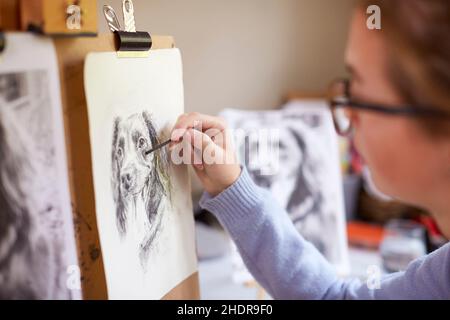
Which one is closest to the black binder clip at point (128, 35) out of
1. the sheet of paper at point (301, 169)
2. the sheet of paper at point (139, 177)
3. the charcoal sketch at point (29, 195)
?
the sheet of paper at point (139, 177)

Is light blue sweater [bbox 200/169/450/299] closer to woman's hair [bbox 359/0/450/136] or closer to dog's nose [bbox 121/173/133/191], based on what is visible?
dog's nose [bbox 121/173/133/191]

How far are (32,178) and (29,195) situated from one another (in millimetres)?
15

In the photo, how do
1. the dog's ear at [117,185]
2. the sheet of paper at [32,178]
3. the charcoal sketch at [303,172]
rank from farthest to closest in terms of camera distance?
the charcoal sketch at [303,172]
the dog's ear at [117,185]
the sheet of paper at [32,178]

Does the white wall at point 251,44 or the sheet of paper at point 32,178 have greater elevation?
the white wall at point 251,44

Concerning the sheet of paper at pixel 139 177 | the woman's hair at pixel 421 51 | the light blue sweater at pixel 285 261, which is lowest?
the light blue sweater at pixel 285 261

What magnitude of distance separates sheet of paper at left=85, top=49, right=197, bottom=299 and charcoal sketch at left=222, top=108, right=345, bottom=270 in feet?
1.68

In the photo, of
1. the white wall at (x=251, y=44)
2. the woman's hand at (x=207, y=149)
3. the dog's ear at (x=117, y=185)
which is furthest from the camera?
the white wall at (x=251, y=44)

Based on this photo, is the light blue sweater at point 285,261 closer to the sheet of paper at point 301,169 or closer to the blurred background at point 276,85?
the blurred background at point 276,85

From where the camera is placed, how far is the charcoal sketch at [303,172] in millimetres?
1227

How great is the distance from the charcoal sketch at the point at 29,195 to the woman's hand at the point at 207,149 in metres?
0.20

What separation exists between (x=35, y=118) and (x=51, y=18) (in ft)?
0.29

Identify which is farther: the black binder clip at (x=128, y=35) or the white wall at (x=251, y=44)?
the white wall at (x=251, y=44)

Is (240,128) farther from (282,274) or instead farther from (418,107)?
(418,107)

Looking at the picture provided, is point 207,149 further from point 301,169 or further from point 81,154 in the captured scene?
point 301,169
